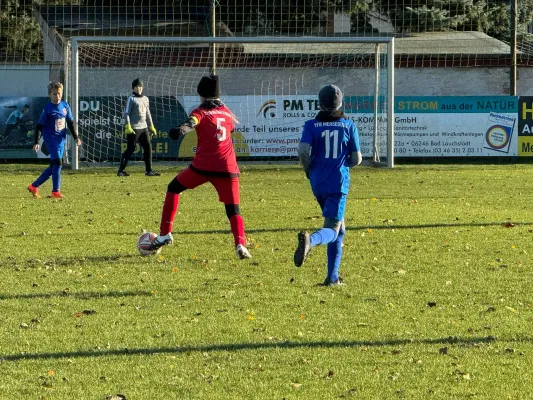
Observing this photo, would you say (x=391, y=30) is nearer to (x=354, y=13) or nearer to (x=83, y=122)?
(x=354, y=13)

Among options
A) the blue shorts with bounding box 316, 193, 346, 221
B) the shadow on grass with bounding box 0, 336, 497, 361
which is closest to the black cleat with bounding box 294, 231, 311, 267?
the blue shorts with bounding box 316, 193, 346, 221

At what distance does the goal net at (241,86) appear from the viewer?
25.4m

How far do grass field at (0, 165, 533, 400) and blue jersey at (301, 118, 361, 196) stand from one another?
2.93ft

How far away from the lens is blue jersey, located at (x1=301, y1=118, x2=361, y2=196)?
28.2 ft

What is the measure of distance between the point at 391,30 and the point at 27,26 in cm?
1630

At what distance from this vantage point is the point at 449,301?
26.7 feet

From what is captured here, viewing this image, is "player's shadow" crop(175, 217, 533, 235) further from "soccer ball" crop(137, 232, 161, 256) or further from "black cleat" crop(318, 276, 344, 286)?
"black cleat" crop(318, 276, 344, 286)

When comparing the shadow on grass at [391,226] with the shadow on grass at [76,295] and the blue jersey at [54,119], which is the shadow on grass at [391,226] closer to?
the shadow on grass at [76,295]

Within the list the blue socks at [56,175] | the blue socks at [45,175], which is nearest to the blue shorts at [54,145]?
the blue socks at [56,175]

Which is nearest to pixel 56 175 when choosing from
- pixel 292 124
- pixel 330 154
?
pixel 330 154

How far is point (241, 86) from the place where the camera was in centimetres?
3161

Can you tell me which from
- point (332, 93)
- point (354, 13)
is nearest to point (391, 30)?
point (354, 13)

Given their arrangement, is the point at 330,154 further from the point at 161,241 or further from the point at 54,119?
the point at 54,119

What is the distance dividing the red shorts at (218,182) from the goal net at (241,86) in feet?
42.5
